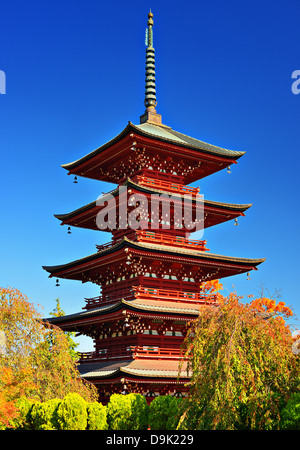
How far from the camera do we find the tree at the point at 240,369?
14.4 metres

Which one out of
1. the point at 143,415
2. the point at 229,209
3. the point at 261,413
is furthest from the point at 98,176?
the point at 261,413

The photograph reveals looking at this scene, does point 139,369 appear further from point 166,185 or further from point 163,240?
point 166,185

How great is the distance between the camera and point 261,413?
47.9 feet

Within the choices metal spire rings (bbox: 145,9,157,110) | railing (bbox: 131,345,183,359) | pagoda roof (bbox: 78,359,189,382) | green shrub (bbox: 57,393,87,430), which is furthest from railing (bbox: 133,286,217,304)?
metal spire rings (bbox: 145,9,157,110)

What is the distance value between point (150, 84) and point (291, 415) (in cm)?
2594

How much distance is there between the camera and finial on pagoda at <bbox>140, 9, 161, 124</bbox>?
33219mm

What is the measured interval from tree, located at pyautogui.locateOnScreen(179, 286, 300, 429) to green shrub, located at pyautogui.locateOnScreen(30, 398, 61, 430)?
22.5ft

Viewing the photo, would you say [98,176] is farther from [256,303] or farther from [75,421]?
[256,303]

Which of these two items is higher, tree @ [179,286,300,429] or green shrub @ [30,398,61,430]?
tree @ [179,286,300,429]

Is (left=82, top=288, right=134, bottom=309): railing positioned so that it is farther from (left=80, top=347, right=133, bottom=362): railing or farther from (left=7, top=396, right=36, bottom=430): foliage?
(left=7, top=396, right=36, bottom=430): foliage

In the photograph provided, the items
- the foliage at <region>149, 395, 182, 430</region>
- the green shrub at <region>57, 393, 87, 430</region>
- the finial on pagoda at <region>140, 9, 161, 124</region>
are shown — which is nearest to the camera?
the foliage at <region>149, 395, 182, 430</region>

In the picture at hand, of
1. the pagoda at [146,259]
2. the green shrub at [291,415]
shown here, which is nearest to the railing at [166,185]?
the pagoda at [146,259]

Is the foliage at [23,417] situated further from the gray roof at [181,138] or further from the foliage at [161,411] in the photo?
the gray roof at [181,138]

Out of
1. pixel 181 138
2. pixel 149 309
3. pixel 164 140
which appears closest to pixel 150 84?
pixel 181 138
